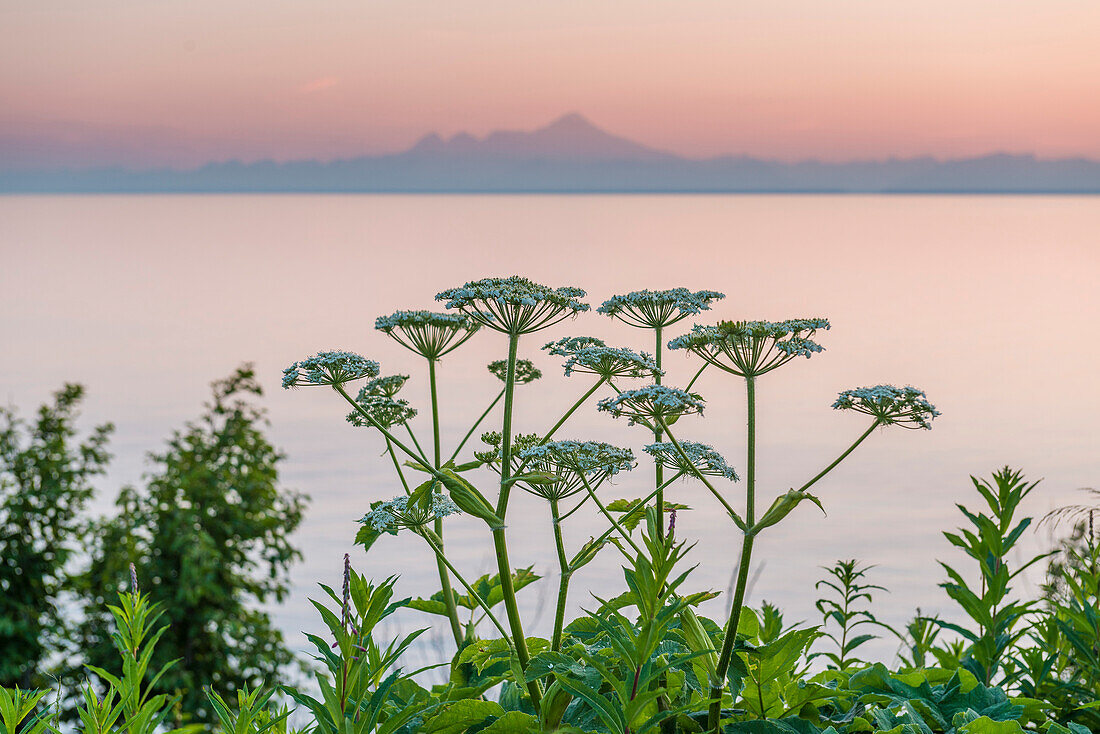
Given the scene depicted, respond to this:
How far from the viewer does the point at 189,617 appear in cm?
698

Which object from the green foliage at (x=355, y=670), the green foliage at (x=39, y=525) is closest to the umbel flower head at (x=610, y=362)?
the green foliage at (x=355, y=670)

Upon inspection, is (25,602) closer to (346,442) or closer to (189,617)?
(189,617)

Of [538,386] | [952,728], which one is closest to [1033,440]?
[538,386]

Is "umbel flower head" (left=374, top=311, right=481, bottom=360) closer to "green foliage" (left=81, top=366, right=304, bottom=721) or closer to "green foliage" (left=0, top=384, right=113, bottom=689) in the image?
"green foliage" (left=81, top=366, right=304, bottom=721)

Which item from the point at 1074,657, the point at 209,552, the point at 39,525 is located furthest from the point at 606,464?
the point at 39,525

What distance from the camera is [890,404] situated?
181 centimetres

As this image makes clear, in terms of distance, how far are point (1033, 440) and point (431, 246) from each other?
3718cm

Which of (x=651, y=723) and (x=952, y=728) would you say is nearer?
(x=651, y=723)

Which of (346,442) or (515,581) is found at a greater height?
(515,581)

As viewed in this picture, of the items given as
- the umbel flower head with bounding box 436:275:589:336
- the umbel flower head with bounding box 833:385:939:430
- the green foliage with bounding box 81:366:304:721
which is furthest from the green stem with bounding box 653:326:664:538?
the green foliage with bounding box 81:366:304:721

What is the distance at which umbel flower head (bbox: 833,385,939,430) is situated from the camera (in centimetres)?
179

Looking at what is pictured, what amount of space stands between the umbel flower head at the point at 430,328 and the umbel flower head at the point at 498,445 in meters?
0.22

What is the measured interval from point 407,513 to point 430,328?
566mm

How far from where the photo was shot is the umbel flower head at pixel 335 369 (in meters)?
2.00
